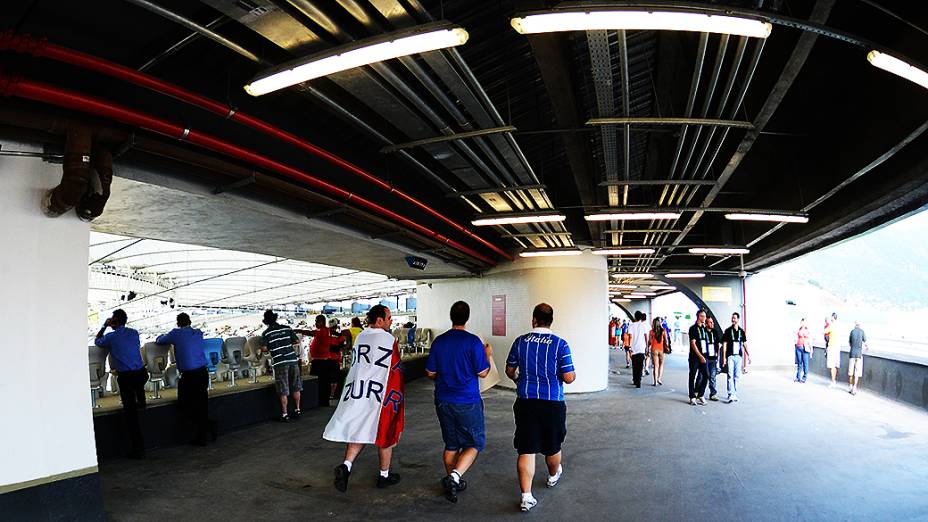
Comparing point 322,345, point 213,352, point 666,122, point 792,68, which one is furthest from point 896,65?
point 322,345

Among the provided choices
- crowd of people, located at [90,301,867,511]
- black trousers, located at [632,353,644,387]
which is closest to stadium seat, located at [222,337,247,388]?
crowd of people, located at [90,301,867,511]

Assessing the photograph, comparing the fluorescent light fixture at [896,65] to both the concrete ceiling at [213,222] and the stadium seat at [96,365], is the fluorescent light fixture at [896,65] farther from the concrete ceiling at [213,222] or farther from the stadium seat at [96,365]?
the stadium seat at [96,365]

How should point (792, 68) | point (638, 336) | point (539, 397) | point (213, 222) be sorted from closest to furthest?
point (792, 68) → point (539, 397) → point (213, 222) → point (638, 336)

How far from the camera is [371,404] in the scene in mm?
4793

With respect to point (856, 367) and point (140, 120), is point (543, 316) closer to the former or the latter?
point (140, 120)

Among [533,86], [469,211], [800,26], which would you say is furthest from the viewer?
[469,211]

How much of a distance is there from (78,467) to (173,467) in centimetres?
193

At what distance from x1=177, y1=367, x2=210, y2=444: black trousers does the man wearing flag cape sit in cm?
263

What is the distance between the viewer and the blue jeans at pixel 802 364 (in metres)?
13.6

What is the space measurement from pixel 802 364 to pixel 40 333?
50.9ft

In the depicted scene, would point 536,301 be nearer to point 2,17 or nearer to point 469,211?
point 469,211

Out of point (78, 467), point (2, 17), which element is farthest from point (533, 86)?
point (78, 467)

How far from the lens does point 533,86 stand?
550 cm

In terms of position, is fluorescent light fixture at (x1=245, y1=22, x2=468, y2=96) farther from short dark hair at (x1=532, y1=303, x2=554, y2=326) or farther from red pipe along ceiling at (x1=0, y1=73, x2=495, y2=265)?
short dark hair at (x1=532, y1=303, x2=554, y2=326)
